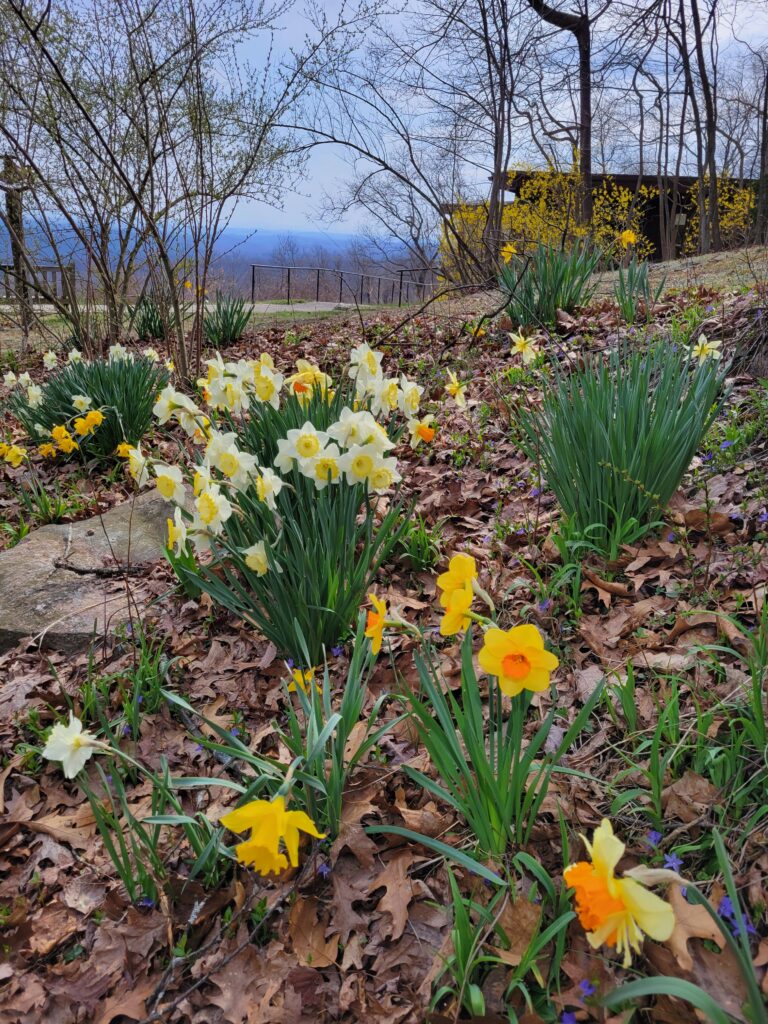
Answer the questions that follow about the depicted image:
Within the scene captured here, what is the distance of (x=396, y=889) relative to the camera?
4.71 ft

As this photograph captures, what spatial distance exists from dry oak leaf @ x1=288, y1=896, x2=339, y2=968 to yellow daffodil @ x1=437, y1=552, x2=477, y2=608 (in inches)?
30.7

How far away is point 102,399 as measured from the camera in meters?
4.62

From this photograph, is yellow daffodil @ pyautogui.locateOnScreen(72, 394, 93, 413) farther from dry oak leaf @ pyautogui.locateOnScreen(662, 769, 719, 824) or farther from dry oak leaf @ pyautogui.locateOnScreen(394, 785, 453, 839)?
dry oak leaf @ pyautogui.locateOnScreen(662, 769, 719, 824)

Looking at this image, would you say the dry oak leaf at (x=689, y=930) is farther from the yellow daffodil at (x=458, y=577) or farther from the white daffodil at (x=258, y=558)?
the white daffodil at (x=258, y=558)

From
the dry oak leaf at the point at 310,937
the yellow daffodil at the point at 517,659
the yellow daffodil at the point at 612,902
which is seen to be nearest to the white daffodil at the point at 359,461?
the yellow daffodil at the point at 517,659

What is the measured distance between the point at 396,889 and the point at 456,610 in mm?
675

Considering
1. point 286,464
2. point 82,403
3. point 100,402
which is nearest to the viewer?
point 286,464

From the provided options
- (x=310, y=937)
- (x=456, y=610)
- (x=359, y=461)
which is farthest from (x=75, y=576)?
(x=456, y=610)

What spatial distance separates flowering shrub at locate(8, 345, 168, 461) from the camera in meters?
4.62

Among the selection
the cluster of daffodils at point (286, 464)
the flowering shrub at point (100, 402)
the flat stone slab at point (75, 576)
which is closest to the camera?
the cluster of daffodils at point (286, 464)

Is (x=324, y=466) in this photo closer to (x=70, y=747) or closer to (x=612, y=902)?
(x=70, y=747)

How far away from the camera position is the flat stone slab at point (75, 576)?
2707 millimetres

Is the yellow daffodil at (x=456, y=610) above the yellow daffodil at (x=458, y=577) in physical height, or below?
below

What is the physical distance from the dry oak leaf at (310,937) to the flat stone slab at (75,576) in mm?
1359
